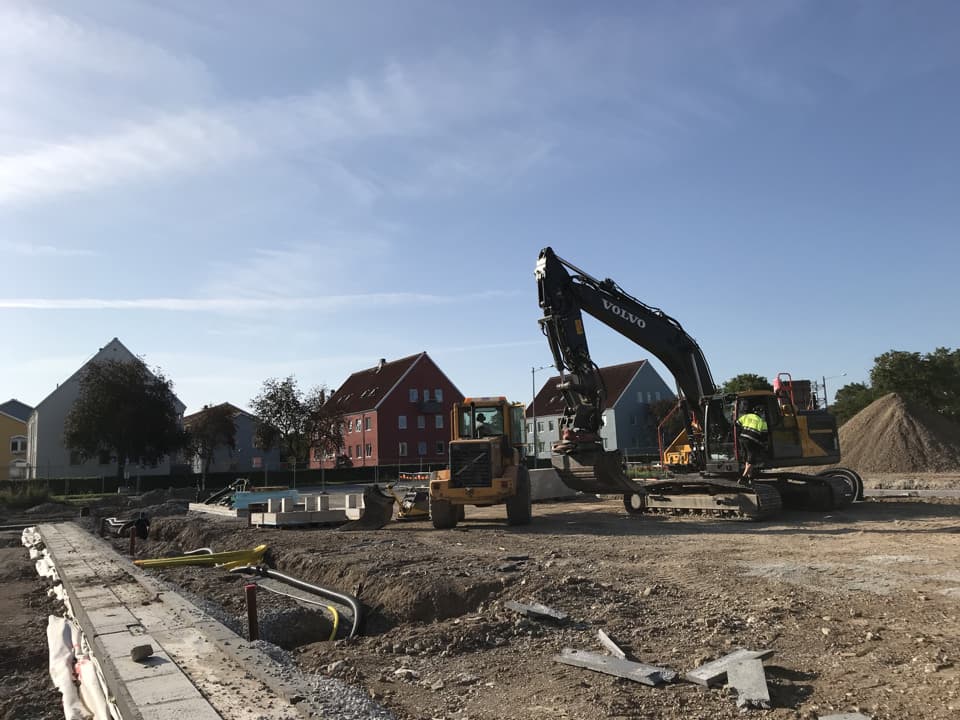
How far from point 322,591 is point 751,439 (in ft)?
32.2

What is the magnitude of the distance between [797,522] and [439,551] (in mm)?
7657

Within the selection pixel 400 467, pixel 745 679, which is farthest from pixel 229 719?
pixel 400 467

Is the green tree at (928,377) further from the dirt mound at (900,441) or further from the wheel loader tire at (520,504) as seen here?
the wheel loader tire at (520,504)

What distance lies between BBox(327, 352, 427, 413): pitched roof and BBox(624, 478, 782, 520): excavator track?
4453 centimetres

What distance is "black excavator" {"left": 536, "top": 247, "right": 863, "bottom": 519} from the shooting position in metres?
15.0

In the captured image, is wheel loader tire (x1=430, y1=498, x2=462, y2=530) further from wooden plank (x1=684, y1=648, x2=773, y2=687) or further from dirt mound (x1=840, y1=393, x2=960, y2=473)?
dirt mound (x1=840, y1=393, x2=960, y2=473)

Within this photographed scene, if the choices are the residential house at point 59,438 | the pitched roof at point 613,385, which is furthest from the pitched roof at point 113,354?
the pitched roof at point 613,385

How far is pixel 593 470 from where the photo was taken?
14922 millimetres

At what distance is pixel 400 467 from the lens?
4806 centimetres

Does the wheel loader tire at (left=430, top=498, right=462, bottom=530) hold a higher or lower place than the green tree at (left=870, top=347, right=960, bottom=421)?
lower

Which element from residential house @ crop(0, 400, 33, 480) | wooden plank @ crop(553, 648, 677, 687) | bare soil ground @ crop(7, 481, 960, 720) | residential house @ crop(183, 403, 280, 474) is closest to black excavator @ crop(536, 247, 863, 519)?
bare soil ground @ crop(7, 481, 960, 720)

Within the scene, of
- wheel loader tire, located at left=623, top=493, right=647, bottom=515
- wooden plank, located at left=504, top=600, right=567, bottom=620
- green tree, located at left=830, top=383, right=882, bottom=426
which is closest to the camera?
wooden plank, located at left=504, top=600, right=567, bottom=620

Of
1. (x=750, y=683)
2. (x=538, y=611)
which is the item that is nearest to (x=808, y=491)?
(x=538, y=611)

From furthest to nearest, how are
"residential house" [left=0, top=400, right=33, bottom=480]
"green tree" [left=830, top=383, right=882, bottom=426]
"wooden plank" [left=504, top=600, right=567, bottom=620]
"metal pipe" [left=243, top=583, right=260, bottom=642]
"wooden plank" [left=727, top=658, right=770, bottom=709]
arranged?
"residential house" [left=0, top=400, right=33, bottom=480] < "green tree" [left=830, top=383, right=882, bottom=426] < "metal pipe" [left=243, top=583, right=260, bottom=642] < "wooden plank" [left=504, top=600, right=567, bottom=620] < "wooden plank" [left=727, top=658, right=770, bottom=709]
